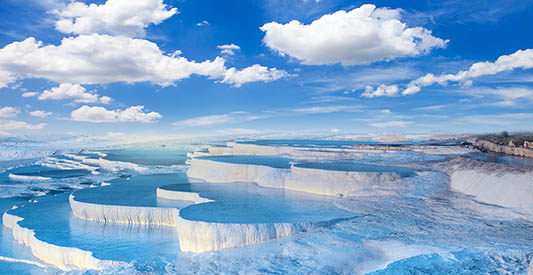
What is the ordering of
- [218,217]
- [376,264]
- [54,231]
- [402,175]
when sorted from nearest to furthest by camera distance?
[376,264] < [218,217] < [54,231] < [402,175]

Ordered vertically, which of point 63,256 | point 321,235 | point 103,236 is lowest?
point 63,256

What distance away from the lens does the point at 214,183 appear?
16.5 m

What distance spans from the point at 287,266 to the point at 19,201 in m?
15.7

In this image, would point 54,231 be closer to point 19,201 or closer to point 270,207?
point 270,207

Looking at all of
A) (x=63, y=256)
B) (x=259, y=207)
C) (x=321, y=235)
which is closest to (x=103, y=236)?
(x=63, y=256)

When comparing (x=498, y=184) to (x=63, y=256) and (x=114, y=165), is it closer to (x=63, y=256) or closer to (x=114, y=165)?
(x=63, y=256)

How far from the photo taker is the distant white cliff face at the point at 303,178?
13492 mm

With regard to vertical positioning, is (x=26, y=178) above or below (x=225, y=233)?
below

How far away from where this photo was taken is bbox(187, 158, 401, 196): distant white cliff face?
44.3ft

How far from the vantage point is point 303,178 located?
47.3 feet

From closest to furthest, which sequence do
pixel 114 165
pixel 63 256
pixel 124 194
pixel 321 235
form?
1. pixel 321 235
2. pixel 63 256
3. pixel 124 194
4. pixel 114 165

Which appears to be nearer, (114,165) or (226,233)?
(226,233)

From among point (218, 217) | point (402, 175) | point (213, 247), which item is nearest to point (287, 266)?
point (213, 247)

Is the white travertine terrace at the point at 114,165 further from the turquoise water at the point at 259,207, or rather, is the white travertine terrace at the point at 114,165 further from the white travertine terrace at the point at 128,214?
A: the white travertine terrace at the point at 128,214
